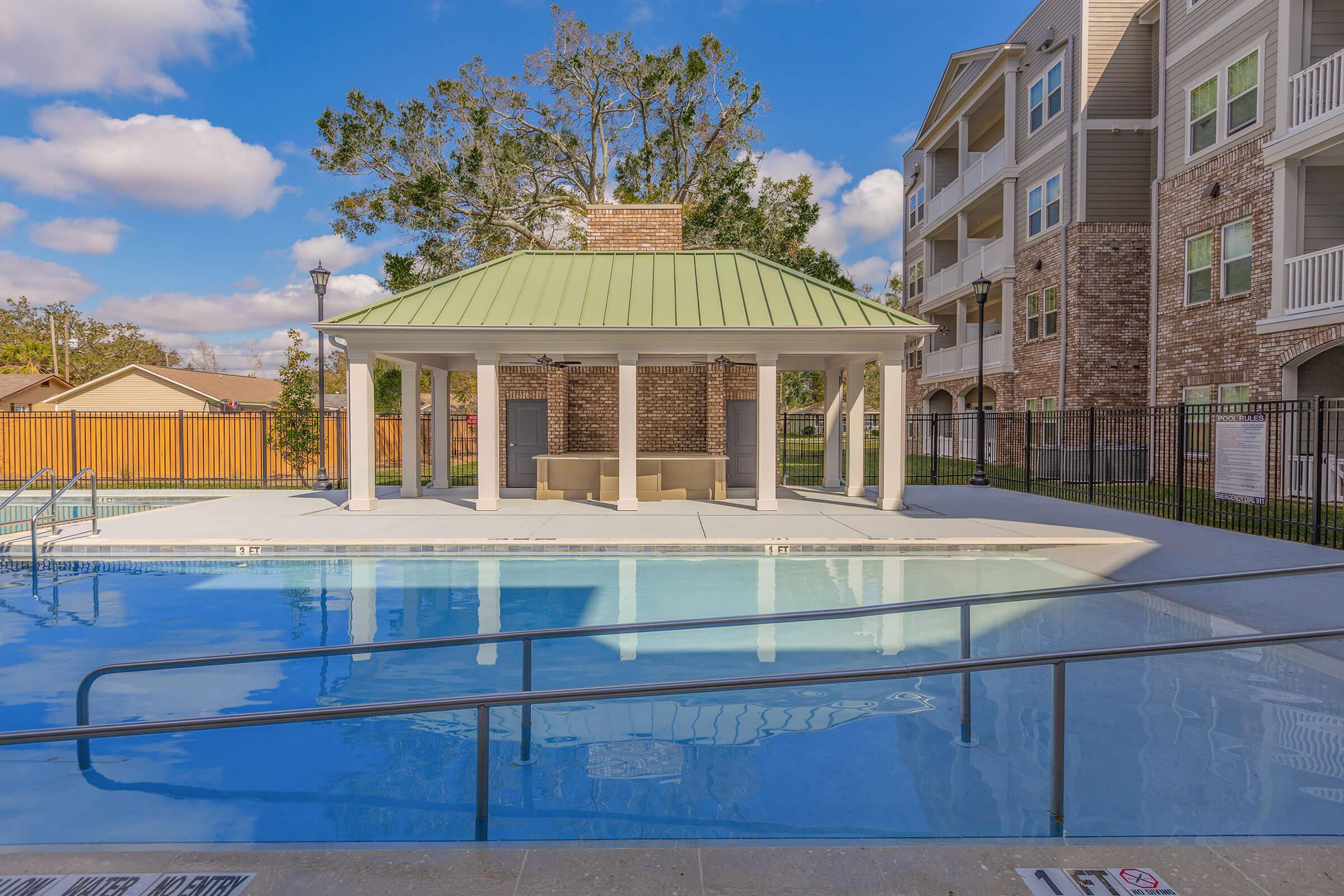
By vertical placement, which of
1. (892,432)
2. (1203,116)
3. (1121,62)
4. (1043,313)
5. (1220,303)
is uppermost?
(1121,62)

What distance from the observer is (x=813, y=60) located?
28.3 meters

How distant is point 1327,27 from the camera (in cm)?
1487

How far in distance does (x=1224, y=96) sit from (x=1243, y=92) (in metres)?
0.49

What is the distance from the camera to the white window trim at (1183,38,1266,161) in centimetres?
1586

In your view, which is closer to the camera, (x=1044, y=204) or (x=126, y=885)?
(x=126, y=885)

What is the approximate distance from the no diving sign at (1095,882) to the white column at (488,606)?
172 inches

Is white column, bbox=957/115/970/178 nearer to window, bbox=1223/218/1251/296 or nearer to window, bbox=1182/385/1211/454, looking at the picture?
window, bbox=1223/218/1251/296

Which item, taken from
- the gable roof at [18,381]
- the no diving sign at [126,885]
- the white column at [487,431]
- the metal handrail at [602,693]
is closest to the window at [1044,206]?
the white column at [487,431]

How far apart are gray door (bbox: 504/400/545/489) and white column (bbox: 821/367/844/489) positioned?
7.35 m

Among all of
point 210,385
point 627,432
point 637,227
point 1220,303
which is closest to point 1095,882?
point 627,432

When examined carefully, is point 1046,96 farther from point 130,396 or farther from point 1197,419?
point 130,396

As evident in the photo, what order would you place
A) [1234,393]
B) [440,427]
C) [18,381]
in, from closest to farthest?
[1234,393]
[440,427]
[18,381]

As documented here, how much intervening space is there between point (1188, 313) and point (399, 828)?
833 inches

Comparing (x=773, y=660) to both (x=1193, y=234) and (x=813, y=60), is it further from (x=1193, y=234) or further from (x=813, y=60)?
(x=813, y=60)
